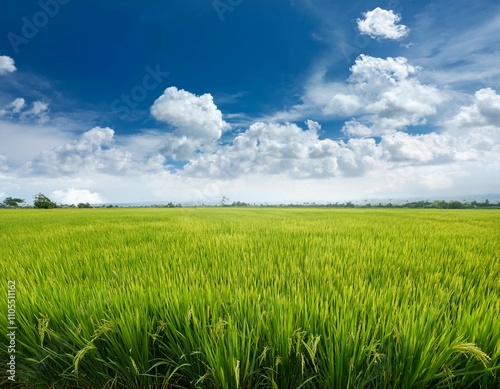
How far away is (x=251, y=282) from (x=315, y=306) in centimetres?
78

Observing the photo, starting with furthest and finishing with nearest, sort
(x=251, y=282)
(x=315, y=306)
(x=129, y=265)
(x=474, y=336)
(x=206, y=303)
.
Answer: (x=129, y=265)
(x=251, y=282)
(x=206, y=303)
(x=315, y=306)
(x=474, y=336)

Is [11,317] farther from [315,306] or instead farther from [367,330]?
[367,330]

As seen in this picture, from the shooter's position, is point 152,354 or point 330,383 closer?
point 330,383

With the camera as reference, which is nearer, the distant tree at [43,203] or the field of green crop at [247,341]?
the field of green crop at [247,341]

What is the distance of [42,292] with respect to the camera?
2.12 meters

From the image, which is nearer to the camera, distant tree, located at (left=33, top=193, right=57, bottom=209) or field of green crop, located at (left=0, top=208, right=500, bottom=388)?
field of green crop, located at (left=0, top=208, right=500, bottom=388)

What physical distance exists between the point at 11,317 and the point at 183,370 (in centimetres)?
123

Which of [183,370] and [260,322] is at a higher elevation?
[260,322]

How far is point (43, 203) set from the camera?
2675 inches

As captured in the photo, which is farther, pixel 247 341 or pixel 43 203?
pixel 43 203

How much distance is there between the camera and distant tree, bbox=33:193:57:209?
67706 millimetres

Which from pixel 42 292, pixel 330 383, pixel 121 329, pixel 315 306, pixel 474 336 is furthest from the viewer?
pixel 42 292

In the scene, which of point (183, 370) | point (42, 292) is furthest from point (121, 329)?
point (42, 292)

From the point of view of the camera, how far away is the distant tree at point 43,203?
67.7 meters
